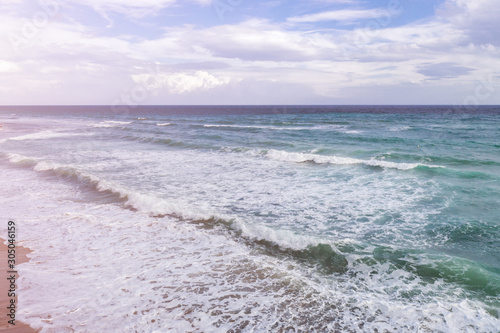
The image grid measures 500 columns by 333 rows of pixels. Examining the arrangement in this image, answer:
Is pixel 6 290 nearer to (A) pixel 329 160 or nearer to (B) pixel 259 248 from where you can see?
(B) pixel 259 248

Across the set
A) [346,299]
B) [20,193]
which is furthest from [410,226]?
[20,193]

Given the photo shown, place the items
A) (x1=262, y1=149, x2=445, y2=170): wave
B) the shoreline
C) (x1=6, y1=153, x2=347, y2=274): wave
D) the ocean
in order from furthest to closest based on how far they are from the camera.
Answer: (x1=262, y1=149, x2=445, y2=170): wave
(x1=6, y1=153, x2=347, y2=274): wave
the ocean
the shoreline

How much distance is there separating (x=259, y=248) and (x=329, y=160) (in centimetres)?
1195

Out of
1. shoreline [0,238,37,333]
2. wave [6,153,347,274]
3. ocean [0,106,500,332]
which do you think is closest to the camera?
shoreline [0,238,37,333]

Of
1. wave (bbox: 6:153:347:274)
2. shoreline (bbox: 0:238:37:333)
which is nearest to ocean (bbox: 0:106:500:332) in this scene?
wave (bbox: 6:153:347:274)

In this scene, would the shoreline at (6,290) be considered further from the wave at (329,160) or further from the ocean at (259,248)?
the wave at (329,160)

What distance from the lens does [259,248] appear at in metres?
7.83

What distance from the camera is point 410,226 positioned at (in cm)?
914

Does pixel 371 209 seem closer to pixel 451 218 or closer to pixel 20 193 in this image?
pixel 451 218

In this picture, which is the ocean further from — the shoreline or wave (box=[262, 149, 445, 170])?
wave (box=[262, 149, 445, 170])

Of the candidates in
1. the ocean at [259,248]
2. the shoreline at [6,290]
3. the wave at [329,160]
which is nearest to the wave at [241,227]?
the ocean at [259,248]

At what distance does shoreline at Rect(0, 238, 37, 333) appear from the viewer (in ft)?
16.2

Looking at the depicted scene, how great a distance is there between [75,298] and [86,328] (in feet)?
3.20

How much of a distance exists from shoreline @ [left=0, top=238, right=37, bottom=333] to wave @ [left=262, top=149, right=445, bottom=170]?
1451 centimetres
